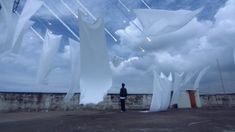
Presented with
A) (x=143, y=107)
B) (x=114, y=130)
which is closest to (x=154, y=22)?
(x=114, y=130)

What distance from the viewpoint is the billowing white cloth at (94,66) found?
12727mm

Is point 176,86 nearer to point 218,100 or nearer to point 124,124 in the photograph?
point 218,100

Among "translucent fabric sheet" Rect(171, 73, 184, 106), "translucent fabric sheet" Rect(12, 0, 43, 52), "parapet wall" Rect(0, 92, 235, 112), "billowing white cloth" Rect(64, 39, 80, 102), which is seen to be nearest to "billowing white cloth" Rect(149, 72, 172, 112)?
"translucent fabric sheet" Rect(171, 73, 184, 106)

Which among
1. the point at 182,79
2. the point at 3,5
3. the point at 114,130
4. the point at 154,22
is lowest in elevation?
the point at 114,130

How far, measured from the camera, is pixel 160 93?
15.2 meters

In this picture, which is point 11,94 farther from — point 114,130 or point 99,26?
point 114,130

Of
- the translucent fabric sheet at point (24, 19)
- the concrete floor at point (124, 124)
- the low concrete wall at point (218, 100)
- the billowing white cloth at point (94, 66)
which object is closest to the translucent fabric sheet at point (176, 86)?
the low concrete wall at point (218, 100)

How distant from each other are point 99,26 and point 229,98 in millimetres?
15446

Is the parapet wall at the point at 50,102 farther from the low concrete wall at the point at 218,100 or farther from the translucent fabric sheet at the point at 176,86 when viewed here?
the low concrete wall at the point at 218,100

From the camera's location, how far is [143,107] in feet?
65.2

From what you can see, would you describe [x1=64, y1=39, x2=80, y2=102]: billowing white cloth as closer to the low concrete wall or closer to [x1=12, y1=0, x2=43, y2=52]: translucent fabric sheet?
[x1=12, y1=0, x2=43, y2=52]: translucent fabric sheet

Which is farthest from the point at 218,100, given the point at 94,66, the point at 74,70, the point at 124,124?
the point at 124,124

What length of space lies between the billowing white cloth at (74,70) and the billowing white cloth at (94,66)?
4.01m

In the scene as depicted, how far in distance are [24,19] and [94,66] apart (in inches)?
163
